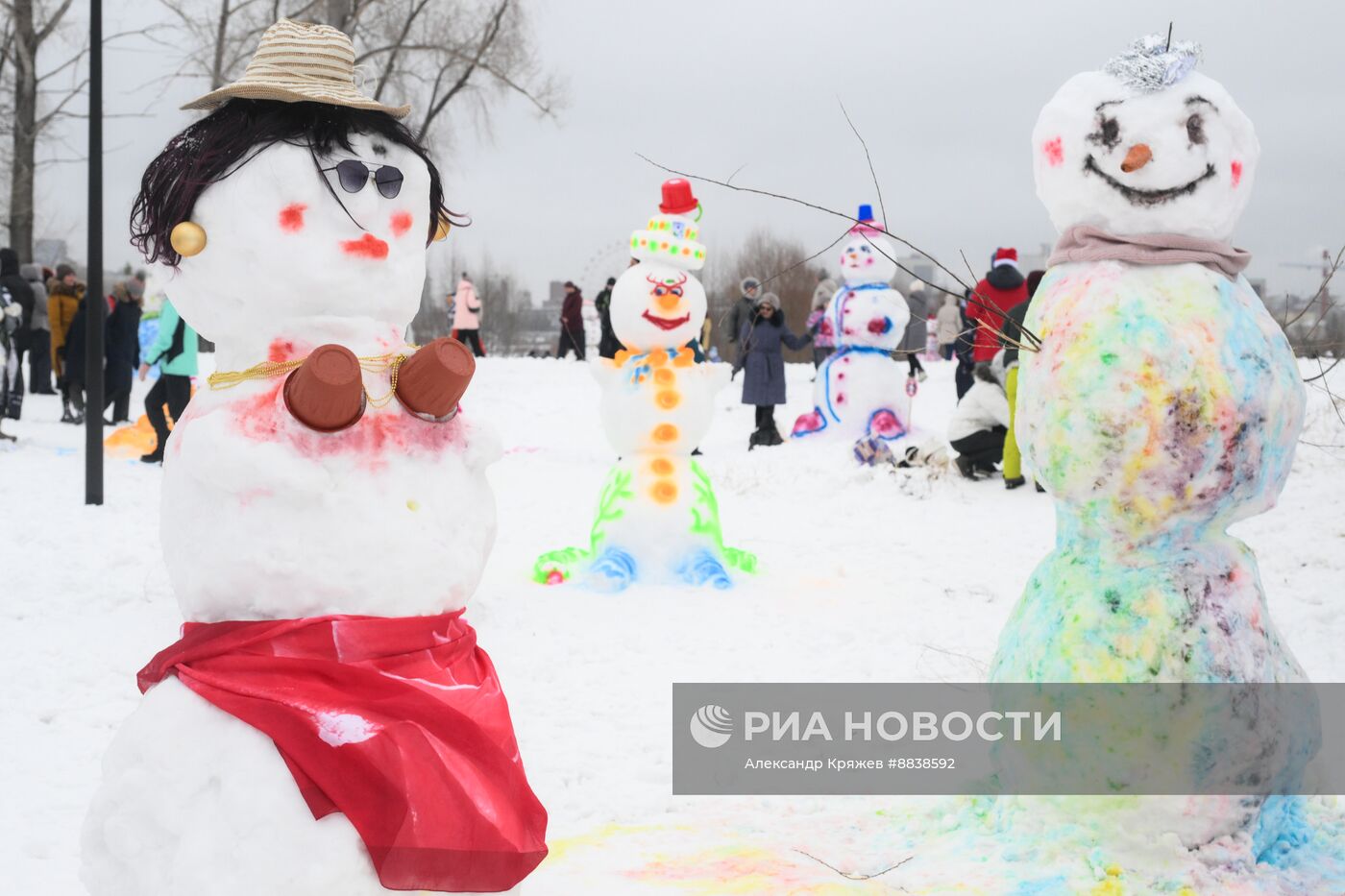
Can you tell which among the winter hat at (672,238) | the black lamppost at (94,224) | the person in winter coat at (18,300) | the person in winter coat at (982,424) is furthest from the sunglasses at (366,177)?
the person in winter coat at (18,300)

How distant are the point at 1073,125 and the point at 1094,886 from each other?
2050 millimetres

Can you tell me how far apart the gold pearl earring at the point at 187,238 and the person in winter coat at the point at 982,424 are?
752 cm

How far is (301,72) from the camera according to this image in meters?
2.51

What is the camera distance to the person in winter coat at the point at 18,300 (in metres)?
12.2

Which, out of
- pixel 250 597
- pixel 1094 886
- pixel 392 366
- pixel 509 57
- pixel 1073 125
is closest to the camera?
pixel 250 597

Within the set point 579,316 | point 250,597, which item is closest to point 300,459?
point 250,597

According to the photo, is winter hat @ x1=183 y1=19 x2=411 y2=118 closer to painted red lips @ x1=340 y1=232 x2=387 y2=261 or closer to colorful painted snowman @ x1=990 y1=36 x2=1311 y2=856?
painted red lips @ x1=340 y1=232 x2=387 y2=261

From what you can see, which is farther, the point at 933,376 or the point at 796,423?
the point at 933,376

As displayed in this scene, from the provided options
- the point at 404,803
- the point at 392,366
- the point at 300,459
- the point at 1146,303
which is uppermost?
the point at 1146,303

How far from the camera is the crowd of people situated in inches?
361

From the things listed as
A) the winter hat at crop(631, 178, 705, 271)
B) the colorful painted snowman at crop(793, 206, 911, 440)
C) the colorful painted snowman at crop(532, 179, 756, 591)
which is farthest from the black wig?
the colorful painted snowman at crop(793, 206, 911, 440)

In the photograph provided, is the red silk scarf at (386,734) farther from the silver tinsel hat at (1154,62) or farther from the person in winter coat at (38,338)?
the person in winter coat at (38,338)

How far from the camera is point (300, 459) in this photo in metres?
2.28

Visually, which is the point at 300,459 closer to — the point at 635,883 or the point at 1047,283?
the point at 635,883
